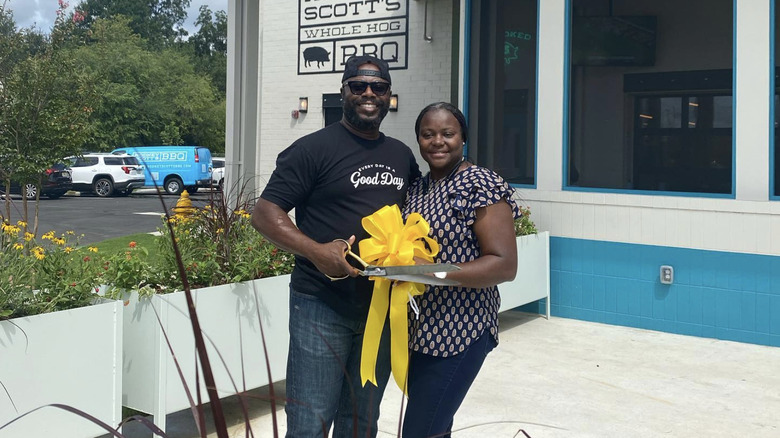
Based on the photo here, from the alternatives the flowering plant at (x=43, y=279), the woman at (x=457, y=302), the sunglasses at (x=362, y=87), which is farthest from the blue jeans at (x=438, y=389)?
the flowering plant at (x=43, y=279)

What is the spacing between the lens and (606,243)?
7.00 metres

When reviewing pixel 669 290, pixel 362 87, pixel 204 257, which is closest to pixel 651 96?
pixel 669 290

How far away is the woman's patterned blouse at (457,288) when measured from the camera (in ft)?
7.77

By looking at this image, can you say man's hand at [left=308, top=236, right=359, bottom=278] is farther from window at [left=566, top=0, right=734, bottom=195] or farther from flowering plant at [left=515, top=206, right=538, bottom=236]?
window at [left=566, top=0, right=734, bottom=195]

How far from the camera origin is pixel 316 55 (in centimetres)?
1088

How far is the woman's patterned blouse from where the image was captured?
237cm

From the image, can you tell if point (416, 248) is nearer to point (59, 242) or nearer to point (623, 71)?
point (59, 242)

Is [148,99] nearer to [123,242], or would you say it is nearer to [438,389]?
[123,242]

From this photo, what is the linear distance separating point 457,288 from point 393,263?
9.5 inches

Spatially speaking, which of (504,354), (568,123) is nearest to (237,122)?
(568,123)

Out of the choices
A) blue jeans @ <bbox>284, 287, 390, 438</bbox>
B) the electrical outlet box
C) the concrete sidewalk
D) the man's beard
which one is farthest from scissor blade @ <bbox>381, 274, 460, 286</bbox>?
the electrical outlet box

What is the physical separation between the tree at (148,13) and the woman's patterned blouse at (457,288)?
6533cm

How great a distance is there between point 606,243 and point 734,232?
1092 mm

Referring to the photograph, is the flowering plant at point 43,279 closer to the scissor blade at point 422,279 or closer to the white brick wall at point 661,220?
the scissor blade at point 422,279
